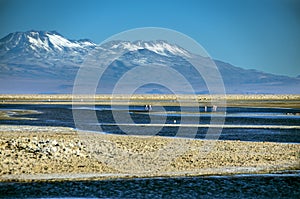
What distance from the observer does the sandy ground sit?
19281 millimetres

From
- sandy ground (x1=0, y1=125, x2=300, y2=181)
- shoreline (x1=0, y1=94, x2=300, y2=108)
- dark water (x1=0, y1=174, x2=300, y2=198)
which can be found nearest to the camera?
dark water (x1=0, y1=174, x2=300, y2=198)

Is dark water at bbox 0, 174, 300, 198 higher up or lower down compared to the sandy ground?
higher up

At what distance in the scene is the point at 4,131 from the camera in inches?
1348

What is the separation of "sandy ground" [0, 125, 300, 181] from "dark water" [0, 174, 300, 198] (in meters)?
1.07

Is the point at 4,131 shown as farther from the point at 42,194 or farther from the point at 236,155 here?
the point at 42,194

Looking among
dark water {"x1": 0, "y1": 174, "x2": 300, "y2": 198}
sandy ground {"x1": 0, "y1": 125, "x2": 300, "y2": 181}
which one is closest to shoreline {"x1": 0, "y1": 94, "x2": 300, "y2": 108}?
sandy ground {"x1": 0, "y1": 125, "x2": 300, "y2": 181}

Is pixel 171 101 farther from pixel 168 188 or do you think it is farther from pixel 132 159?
pixel 168 188

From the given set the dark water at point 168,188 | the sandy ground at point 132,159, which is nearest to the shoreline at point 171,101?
the sandy ground at point 132,159

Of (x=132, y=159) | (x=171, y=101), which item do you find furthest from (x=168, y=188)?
(x=171, y=101)

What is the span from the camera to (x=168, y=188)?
16.7 metres

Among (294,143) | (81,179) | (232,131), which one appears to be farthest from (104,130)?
(81,179)

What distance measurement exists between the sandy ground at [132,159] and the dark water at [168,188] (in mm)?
1067

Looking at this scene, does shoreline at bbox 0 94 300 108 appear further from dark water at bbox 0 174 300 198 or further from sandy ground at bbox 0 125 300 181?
dark water at bbox 0 174 300 198

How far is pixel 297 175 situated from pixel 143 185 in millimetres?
5467
